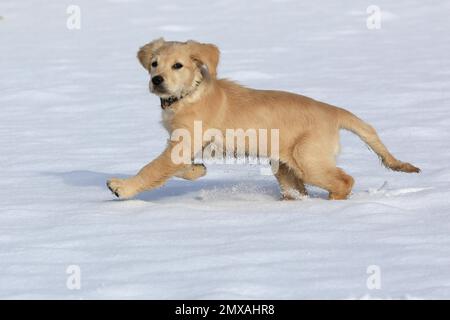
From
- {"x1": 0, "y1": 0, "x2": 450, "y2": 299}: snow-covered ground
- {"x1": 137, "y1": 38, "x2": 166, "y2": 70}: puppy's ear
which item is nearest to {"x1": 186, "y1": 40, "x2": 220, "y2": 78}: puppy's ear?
{"x1": 137, "y1": 38, "x2": 166, "y2": 70}: puppy's ear

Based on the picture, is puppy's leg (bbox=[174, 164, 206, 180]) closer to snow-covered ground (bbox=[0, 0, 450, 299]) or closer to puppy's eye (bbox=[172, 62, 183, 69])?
snow-covered ground (bbox=[0, 0, 450, 299])

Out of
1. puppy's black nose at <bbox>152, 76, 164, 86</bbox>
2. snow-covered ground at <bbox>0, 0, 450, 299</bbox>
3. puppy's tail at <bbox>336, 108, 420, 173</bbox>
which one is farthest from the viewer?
puppy's tail at <bbox>336, 108, 420, 173</bbox>

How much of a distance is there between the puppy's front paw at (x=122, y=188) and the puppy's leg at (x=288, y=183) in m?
0.89

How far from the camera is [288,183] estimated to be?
5473 mm

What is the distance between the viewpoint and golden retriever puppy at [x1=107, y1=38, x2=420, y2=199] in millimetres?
5164

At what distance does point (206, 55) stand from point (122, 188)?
0.89 m

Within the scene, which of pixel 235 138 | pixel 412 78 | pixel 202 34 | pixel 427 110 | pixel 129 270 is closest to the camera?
pixel 129 270

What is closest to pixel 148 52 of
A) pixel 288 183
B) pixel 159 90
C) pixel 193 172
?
pixel 159 90

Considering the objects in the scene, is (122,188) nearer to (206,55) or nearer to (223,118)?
(223,118)

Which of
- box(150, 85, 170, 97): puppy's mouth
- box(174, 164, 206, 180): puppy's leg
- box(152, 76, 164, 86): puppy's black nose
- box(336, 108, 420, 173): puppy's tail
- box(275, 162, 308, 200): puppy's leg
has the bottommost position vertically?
box(275, 162, 308, 200): puppy's leg
